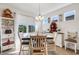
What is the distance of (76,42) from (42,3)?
44.3 inches

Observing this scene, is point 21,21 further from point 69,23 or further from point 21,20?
point 69,23

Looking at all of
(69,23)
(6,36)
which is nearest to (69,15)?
(69,23)

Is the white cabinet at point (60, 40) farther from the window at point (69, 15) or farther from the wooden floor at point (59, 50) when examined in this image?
the window at point (69, 15)

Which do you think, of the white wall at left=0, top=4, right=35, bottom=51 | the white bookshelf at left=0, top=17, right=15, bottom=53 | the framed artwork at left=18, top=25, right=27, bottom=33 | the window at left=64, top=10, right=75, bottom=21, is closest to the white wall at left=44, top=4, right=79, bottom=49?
the window at left=64, top=10, right=75, bottom=21

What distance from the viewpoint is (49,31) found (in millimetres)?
2648

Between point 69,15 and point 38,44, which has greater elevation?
point 69,15

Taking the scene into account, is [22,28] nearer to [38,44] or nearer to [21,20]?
[21,20]

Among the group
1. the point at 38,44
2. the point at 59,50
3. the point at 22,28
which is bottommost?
the point at 59,50

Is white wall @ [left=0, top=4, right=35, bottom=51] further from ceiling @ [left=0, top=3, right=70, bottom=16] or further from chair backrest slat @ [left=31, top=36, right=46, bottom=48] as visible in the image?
chair backrest slat @ [left=31, top=36, right=46, bottom=48]

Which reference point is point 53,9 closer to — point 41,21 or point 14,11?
point 41,21

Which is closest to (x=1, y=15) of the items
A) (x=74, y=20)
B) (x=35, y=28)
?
(x=35, y=28)

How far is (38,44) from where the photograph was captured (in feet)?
8.70

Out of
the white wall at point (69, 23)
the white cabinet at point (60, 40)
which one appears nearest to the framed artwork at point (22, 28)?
the white wall at point (69, 23)
